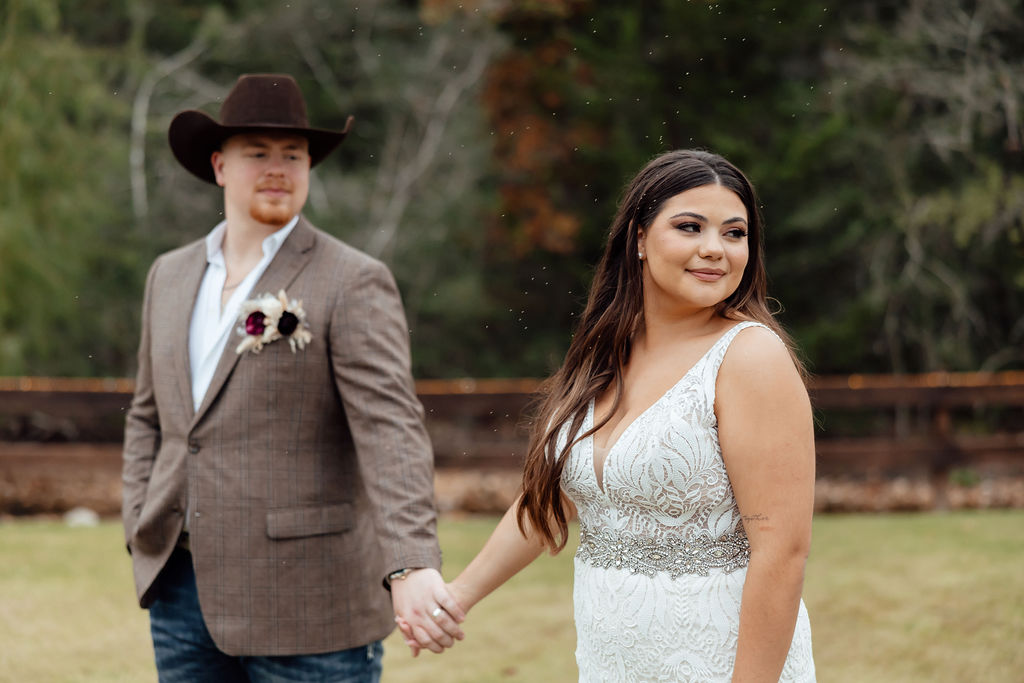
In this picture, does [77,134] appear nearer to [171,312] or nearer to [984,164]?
[984,164]

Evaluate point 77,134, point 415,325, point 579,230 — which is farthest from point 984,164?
point 77,134

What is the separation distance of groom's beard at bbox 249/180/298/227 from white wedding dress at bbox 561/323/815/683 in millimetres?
1237

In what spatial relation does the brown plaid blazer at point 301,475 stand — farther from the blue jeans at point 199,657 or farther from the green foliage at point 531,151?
the green foliage at point 531,151

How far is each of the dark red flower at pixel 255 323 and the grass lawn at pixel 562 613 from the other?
2.95 m

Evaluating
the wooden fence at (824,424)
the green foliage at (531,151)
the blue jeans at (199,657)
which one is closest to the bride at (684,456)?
the blue jeans at (199,657)

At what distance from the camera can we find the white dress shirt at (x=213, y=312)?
116 inches

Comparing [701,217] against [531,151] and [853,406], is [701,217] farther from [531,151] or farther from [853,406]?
[531,151]

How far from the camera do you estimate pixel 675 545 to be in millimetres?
2197

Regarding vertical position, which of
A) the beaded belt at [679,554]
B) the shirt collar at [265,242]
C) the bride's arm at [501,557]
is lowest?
the bride's arm at [501,557]

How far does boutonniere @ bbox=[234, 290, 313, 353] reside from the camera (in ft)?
9.32

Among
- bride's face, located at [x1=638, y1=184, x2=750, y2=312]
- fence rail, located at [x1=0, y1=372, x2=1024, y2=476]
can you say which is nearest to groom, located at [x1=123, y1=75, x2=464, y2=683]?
bride's face, located at [x1=638, y1=184, x2=750, y2=312]

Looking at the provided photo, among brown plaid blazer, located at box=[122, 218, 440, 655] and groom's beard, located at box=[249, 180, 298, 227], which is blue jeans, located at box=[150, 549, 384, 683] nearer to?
brown plaid blazer, located at box=[122, 218, 440, 655]

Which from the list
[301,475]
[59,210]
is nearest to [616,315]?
[301,475]

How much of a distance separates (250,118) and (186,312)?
1.89ft
